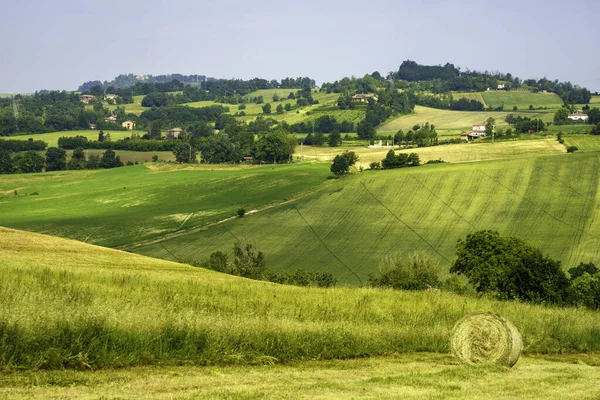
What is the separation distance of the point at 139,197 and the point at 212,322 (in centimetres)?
9761

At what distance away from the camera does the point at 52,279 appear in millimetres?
23391

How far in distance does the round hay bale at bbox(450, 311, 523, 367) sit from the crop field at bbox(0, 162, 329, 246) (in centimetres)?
6859

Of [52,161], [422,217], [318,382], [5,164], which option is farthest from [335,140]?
[318,382]

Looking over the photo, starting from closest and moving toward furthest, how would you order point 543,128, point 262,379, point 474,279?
point 262,379, point 474,279, point 543,128

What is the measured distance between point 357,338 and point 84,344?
252 inches

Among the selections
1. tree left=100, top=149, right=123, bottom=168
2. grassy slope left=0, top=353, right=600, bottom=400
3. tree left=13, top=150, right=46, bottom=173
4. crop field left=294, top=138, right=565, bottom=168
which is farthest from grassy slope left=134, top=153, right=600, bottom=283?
tree left=13, top=150, right=46, bottom=173

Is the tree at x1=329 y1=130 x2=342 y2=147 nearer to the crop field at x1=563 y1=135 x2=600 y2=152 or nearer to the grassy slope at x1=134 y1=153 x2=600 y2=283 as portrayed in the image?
the crop field at x1=563 y1=135 x2=600 y2=152

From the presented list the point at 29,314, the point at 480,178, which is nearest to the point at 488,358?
the point at 29,314

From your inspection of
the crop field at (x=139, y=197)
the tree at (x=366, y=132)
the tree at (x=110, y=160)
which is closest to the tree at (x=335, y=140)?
the tree at (x=366, y=132)

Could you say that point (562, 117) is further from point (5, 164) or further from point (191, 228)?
point (5, 164)

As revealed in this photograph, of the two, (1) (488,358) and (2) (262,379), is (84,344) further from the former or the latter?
(1) (488,358)

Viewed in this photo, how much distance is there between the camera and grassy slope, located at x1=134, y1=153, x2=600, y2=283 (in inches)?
2963

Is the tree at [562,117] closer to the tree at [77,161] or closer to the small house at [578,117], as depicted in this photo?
the small house at [578,117]

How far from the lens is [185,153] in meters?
156
